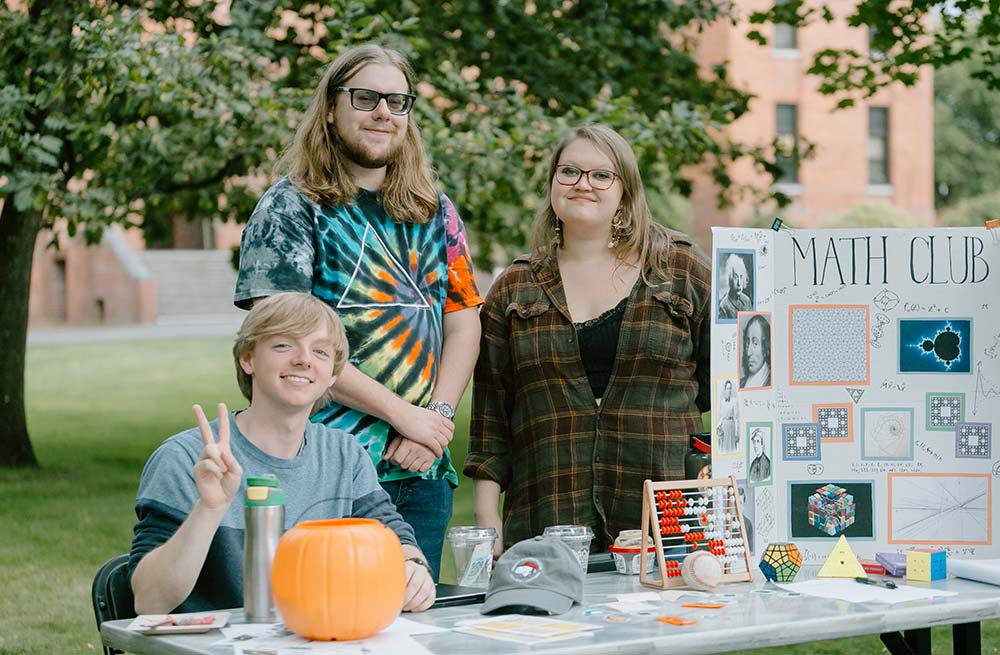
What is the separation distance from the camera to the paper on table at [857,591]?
281cm

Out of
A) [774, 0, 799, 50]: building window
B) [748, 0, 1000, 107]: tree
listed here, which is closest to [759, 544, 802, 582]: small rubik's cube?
[748, 0, 1000, 107]: tree

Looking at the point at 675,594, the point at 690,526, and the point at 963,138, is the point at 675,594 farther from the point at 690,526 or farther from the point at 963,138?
the point at 963,138

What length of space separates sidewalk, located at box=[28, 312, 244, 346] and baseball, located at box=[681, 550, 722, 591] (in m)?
22.4

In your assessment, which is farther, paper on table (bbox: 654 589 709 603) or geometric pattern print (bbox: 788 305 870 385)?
geometric pattern print (bbox: 788 305 870 385)

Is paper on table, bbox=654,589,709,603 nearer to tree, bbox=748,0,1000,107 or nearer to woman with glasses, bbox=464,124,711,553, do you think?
woman with glasses, bbox=464,124,711,553

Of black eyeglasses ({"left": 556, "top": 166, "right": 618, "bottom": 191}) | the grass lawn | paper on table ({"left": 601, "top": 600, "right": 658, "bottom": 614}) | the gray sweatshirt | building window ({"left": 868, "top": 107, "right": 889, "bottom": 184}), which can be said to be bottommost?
the grass lawn

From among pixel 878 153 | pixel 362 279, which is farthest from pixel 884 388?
pixel 878 153

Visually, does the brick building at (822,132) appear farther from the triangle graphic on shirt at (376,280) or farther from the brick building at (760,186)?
the triangle graphic on shirt at (376,280)

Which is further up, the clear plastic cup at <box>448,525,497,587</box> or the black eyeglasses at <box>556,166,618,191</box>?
the black eyeglasses at <box>556,166,618,191</box>

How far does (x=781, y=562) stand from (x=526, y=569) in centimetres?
67

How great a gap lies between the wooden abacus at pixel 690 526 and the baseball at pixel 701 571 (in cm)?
4

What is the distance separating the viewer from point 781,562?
118 inches

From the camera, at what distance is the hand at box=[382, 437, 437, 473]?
3.43m

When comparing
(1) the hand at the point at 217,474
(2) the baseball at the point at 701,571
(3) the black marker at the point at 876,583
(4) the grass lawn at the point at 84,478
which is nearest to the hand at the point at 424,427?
(2) the baseball at the point at 701,571
